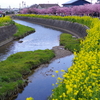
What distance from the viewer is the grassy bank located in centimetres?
1053

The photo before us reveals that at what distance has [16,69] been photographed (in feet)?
43.8

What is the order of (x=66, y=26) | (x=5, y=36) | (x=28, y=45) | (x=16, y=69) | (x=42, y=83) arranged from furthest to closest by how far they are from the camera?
(x=66, y=26) < (x=5, y=36) < (x=28, y=45) < (x=16, y=69) < (x=42, y=83)

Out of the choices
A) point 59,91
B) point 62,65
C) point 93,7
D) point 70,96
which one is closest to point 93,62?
point 59,91

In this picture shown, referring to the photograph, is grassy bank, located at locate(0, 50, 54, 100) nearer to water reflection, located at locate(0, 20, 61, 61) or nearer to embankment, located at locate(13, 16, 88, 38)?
water reflection, located at locate(0, 20, 61, 61)

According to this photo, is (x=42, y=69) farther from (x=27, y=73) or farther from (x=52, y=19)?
(x=52, y=19)

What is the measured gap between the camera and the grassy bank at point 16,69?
10531 millimetres

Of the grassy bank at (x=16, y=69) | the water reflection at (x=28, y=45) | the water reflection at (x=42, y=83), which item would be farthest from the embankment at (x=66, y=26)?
the water reflection at (x=42, y=83)

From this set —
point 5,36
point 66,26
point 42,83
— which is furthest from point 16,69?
point 66,26

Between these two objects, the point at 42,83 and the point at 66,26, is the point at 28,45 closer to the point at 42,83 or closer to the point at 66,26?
the point at 42,83

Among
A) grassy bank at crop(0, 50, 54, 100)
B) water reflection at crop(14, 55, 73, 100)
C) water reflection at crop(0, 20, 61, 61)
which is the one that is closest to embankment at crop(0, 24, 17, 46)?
water reflection at crop(0, 20, 61, 61)

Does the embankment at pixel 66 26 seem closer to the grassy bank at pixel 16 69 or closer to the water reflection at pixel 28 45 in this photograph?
the water reflection at pixel 28 45

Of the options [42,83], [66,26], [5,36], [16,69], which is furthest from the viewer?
[66,26]

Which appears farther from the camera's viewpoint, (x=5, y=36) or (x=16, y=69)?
(x=5, y=36)

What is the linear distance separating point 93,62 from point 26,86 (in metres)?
5.68
